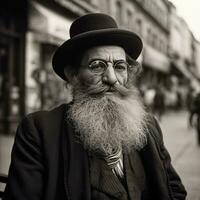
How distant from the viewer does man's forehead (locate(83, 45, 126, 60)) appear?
139 cm

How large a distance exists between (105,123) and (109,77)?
0.18 m

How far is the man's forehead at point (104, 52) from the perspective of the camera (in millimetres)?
1388

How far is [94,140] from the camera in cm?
140

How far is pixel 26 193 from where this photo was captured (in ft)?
4.19

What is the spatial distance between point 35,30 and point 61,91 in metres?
0.50

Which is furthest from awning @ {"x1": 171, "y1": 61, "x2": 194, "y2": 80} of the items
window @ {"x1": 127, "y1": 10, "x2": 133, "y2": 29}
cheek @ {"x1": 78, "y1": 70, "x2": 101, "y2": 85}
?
cheek @ {"x1": 78, "y1": 70, "x2": 101, "y2": 85}

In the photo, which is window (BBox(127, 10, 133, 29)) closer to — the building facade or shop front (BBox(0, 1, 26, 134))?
the building facade

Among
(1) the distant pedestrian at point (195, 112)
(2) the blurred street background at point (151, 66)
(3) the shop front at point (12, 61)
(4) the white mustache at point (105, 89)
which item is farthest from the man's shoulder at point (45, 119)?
(3) the shop front at point (12, 61)

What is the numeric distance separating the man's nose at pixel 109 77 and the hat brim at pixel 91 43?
0.11 metres

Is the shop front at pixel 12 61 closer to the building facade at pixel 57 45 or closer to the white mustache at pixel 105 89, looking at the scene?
the building facade at pixel 57 45

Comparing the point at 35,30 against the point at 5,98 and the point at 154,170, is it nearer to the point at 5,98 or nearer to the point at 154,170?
the point at 5,98

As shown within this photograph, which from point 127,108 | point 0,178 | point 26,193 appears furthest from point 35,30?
point 26,193

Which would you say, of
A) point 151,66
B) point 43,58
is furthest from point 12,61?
point 151,66

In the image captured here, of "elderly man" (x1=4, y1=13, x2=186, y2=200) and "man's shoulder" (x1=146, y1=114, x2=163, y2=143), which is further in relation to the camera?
"man's shoulder" (x1=146, y1=114, x2=163, y2=143)
